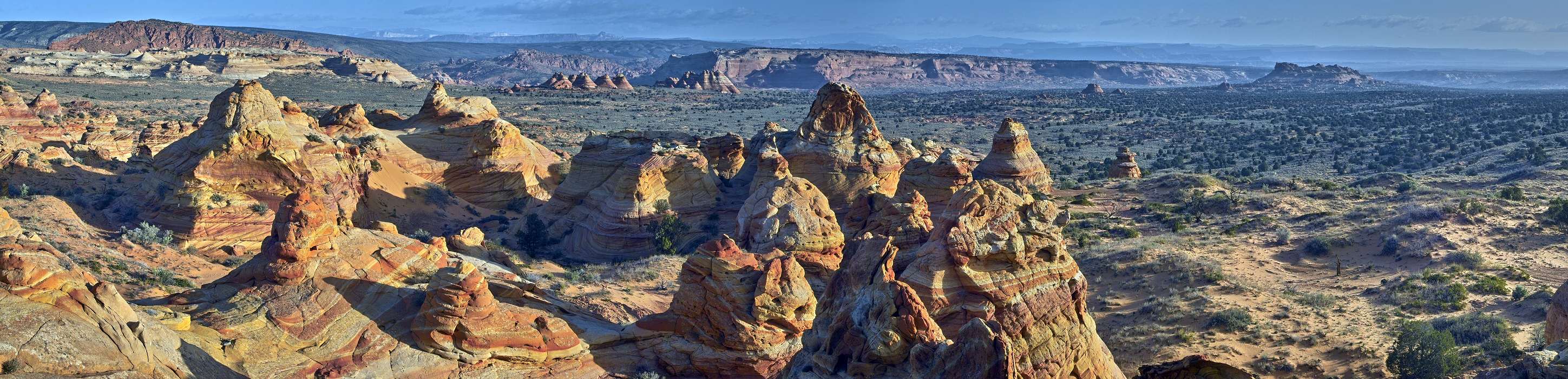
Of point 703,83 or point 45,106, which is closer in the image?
point 45,106

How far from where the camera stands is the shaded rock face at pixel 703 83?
556ft

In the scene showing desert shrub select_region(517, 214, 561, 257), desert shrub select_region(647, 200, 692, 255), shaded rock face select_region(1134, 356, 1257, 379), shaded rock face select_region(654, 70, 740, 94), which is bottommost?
shaded rock face select_region(654, 70, 740, 94)

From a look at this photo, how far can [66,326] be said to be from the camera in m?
12.0

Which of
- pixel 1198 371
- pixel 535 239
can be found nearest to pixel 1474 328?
pixel 1198 371

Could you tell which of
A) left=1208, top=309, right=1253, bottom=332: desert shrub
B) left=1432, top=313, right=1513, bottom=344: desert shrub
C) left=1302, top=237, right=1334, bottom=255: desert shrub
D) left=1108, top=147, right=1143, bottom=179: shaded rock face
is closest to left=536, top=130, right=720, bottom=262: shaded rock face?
left=1208, top=309, right=1253, bottom=332: desert shrub

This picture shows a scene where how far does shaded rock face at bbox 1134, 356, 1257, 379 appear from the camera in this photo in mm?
12898

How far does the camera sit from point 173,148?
30031mm

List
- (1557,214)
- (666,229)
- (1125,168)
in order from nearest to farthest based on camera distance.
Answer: (1557,214), (666,229), (1125,168)

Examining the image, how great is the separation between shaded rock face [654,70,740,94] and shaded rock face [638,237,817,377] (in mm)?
149942

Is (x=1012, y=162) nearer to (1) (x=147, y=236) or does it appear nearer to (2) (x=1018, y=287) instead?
(2) (x=1018, y=287)

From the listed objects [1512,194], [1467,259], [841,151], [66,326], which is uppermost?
[66,326]

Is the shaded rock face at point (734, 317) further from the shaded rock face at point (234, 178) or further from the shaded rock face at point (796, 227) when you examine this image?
the shaded rock face at point (234, 178)

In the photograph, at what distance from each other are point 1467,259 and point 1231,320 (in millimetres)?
9275

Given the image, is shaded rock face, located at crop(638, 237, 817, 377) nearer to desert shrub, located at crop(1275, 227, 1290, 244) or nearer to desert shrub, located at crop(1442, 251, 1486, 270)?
desert shrub, located at crop(1442, 251, 1486, 270)
